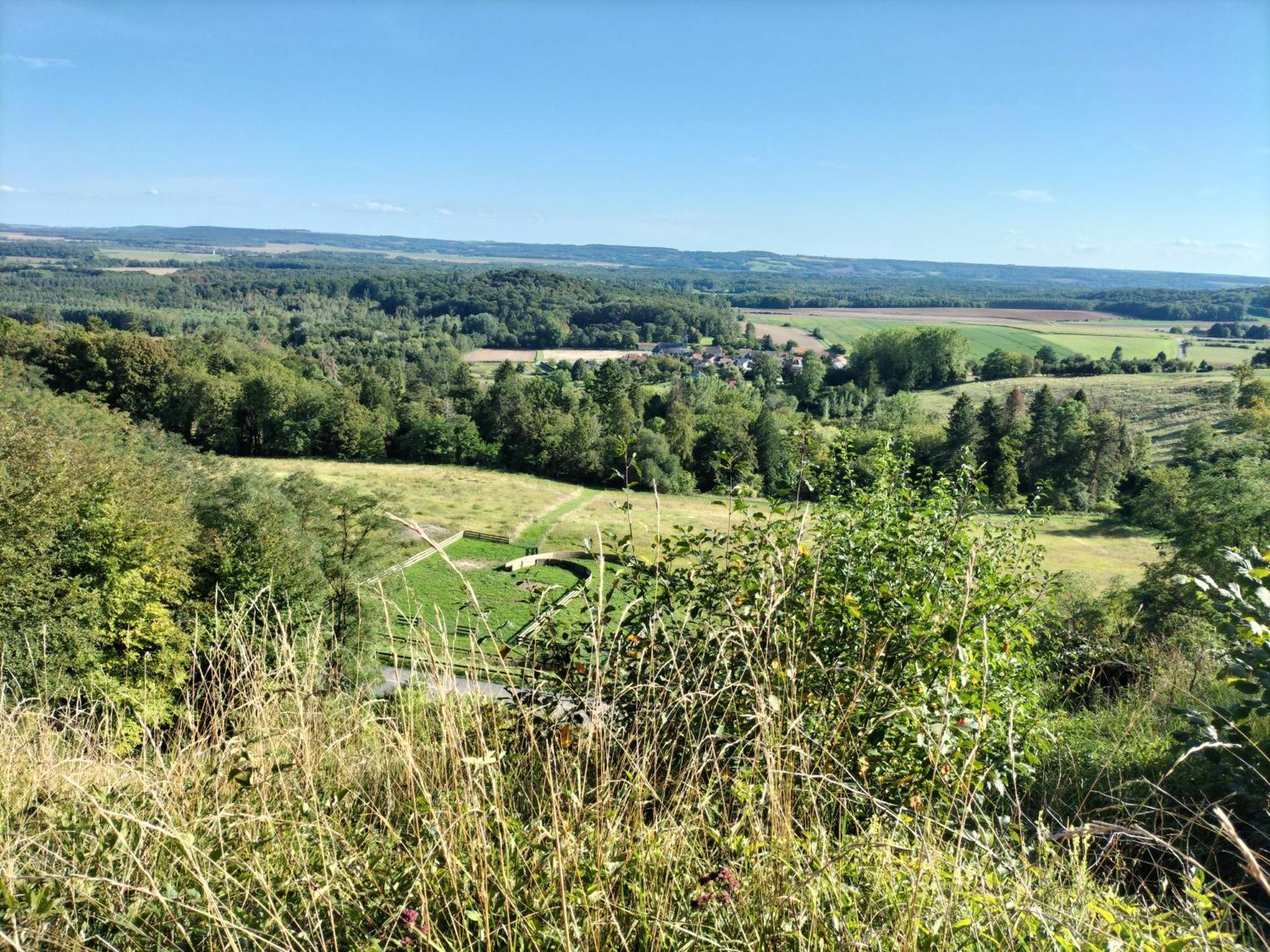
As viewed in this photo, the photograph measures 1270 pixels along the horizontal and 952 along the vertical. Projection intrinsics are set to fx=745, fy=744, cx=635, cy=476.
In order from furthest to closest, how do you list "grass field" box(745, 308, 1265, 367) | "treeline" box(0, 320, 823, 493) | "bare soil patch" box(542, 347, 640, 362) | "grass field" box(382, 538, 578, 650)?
"bare soil patch" box(542, 347, 640, 362)
"grass field" box(745, 308, 1265, 367)
"treeline" box(0, 320, 823, 493)
"grass field" box(382, 538, 578, 650)

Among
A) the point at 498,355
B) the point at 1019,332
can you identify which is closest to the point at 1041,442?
the point at 1019,332

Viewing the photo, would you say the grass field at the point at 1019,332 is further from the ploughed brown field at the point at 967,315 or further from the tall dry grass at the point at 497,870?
the tall dry grass at the point at 497,870

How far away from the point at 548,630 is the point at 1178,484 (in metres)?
40.6

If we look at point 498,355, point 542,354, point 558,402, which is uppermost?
point 542,354

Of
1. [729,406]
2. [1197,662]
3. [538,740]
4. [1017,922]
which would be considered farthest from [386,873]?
[729,406]

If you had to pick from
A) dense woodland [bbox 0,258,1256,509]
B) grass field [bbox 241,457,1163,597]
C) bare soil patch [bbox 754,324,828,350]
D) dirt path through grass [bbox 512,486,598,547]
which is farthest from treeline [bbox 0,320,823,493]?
bare soil patch [bbox 754,324,828,350]

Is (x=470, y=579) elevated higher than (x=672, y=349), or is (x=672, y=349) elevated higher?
(x=672, y=349)

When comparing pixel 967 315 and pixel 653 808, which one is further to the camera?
pixel 967 315

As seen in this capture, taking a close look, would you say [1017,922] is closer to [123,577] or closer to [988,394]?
[123,577]

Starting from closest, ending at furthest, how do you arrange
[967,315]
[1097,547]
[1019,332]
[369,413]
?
1. [1097,547]
2. [369,413]
3. [1019,332]
4. [967,315]

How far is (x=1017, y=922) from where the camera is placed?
93.4 inches

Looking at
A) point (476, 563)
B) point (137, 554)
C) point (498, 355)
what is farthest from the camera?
point (498, 355)

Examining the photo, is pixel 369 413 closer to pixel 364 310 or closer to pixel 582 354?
pixel 582 354

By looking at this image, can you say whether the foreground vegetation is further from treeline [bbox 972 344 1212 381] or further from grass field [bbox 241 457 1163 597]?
treeline [bbox 972 344 1212 381]
